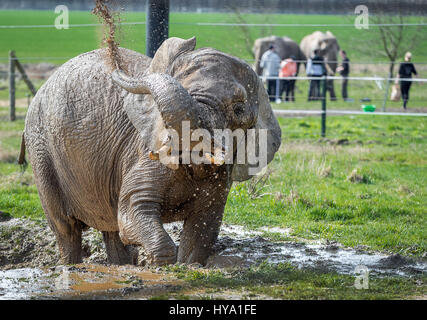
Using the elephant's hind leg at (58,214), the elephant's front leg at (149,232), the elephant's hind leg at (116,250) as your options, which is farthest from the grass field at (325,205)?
the elephant's hind leg at (58,214)

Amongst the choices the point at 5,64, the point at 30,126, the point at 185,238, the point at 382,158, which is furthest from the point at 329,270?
the point at 5,64

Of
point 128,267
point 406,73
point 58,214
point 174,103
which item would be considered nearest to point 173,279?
point 128,267

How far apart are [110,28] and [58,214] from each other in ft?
6.19

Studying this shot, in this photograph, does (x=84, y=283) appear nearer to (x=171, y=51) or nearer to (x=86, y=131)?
(x=86, y=131)

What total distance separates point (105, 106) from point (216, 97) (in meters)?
1.44

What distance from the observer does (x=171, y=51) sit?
239 inches

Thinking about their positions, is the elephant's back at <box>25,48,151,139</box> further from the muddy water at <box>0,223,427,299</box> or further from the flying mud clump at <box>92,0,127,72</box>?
the muddy water at <box>0,223,427,299</box>

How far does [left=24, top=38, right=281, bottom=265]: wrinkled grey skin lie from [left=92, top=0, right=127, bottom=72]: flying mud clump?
0.26 ft

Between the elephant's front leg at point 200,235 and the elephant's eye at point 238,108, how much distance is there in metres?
0.97

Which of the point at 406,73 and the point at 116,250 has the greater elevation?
the point at 406,73

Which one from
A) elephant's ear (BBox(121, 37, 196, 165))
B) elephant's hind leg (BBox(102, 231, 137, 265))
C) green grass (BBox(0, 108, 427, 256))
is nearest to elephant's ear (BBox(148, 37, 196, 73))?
elephant's ear (BBox(121, 37, 196, 165))

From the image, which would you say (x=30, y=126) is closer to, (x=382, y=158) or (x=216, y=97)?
(x=216, y=97)

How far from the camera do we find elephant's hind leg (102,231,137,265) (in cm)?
784

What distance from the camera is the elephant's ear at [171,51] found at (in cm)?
604
